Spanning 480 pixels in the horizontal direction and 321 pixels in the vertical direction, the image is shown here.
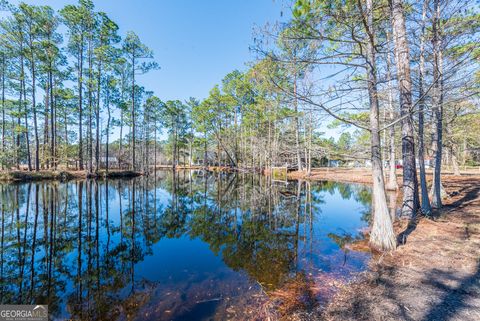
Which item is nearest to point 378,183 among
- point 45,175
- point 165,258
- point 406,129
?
point 406,129

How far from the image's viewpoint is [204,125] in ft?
123

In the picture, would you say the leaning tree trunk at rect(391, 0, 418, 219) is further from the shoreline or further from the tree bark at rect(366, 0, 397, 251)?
the tree bark at rect(366, 0, 397, 251)

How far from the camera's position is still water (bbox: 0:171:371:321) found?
10.0 ft

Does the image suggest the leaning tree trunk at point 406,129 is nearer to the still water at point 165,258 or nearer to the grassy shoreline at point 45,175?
the still water at point 165,258

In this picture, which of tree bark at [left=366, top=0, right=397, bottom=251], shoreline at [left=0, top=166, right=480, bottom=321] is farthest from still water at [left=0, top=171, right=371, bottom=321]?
tree bark at [left=366, top=0, right=397, bottom=251]

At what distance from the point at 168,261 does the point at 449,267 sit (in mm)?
5525

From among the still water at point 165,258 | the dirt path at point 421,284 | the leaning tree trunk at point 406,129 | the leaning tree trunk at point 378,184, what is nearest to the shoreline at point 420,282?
the dirt path at point 421,284

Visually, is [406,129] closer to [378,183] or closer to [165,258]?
[378,183]

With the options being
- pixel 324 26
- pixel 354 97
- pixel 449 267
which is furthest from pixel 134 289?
pixel 324 26

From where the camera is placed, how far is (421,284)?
9.73ft

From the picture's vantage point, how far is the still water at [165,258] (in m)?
3.06

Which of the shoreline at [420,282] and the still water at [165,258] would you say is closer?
the shoreline at [420,282]

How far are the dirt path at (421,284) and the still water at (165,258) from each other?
50cm

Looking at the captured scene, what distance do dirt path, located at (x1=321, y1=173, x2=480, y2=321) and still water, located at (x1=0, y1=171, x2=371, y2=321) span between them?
19.8 inches
